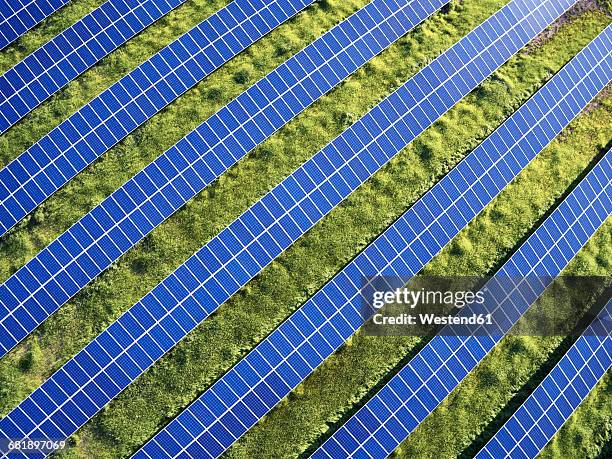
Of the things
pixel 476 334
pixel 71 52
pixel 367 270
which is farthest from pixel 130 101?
pixel 476 334

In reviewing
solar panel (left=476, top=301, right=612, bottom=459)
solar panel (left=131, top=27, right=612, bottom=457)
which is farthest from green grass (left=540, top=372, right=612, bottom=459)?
solar panel (left=131, top=27, right=612, bottom=457)

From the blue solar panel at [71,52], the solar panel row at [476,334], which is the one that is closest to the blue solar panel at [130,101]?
the blue solar panel at [71,52]

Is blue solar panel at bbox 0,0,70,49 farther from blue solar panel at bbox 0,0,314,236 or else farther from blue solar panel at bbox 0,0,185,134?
blue solar panel at bbox 0,0,314,236

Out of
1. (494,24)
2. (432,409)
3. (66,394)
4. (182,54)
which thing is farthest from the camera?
(494,24)

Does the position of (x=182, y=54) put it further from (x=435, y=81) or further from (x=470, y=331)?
(x=470, y=331)

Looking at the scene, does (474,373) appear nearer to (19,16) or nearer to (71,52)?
(71,52)

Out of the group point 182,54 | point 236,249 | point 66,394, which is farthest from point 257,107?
point 66,394
